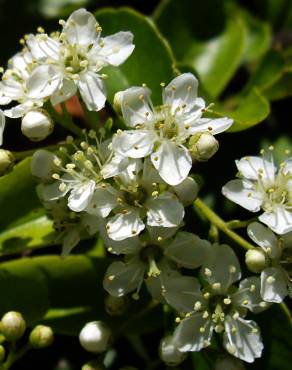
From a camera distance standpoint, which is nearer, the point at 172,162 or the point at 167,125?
the point at 172,162

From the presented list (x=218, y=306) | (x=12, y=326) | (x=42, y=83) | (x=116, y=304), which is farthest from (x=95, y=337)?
(x=42, y=83)

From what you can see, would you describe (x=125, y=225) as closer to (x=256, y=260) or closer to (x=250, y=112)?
(x=256, y=260)

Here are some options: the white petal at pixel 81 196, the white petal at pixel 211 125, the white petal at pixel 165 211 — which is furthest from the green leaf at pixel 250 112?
the white petal at pixel 81 196

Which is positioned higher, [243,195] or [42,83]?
[42,83]

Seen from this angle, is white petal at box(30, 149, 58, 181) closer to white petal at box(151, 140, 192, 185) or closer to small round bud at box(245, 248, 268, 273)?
white petal at box(151, 140, 192, 185)

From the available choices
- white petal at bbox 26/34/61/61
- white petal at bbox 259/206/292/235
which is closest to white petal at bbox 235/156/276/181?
white petal at bbox 259/206/292/235

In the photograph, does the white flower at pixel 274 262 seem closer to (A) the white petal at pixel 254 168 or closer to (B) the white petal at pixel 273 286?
(B) the white petal at pixel 273 286
